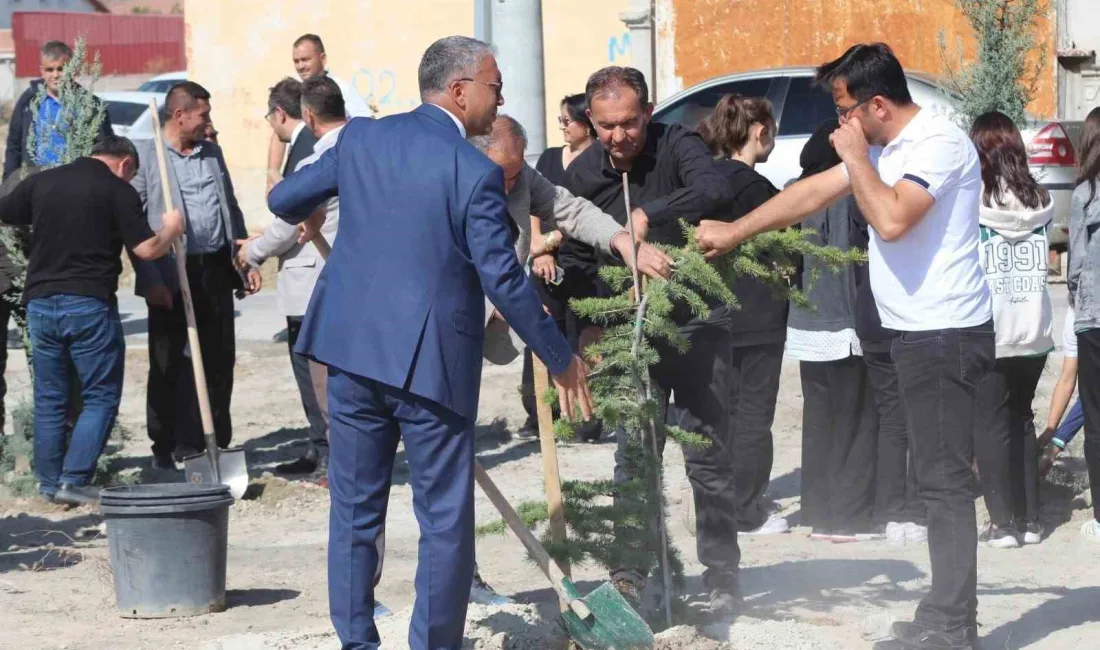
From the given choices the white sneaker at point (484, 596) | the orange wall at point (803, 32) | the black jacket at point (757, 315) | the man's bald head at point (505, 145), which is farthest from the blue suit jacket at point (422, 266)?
the orange wall at point (803, 32)

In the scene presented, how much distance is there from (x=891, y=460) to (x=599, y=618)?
280 cm

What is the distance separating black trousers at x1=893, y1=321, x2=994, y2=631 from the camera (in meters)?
4.79

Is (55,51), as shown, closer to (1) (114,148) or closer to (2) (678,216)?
(1) (114,148)

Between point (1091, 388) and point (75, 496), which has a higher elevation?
point (1091, 388)

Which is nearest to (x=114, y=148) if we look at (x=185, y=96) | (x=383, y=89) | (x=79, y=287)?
(x=185, y=96)

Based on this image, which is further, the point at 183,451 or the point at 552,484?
the point at 183,451

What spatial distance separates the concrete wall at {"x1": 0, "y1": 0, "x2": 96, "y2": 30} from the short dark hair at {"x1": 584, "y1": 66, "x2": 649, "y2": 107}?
1713 inches

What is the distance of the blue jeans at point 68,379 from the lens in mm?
7637

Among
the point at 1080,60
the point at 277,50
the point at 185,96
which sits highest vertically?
the point at 277,50

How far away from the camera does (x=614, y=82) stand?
205 inches

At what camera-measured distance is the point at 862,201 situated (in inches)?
185

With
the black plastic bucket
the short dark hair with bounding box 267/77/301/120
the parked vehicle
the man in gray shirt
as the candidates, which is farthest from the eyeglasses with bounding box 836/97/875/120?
the parked vehicle

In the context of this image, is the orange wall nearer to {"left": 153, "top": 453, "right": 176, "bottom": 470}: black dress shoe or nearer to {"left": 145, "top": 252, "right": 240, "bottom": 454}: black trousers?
{"left": 145, "top": 252, "right": 240, "bottom": 454}: black trousers

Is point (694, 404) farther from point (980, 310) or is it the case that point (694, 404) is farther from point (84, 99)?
point (84, 99)
